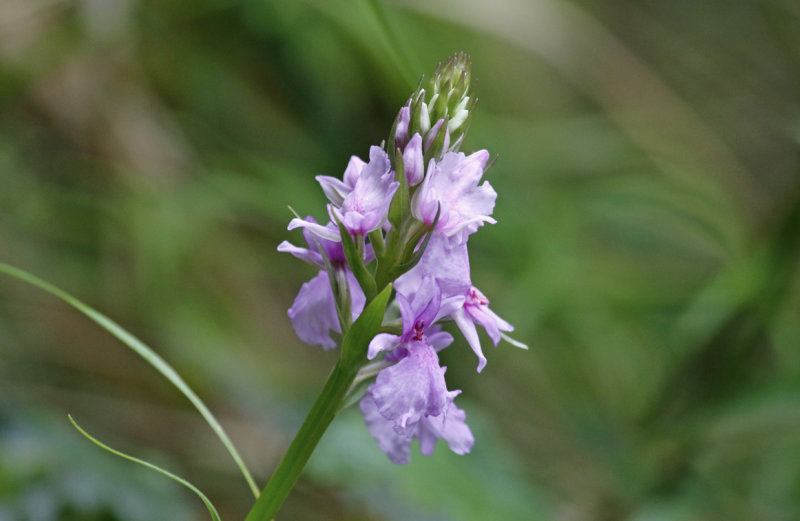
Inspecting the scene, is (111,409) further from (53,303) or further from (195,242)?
(195,242)

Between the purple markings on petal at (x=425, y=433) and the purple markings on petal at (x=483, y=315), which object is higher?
the purple markings on petal at (x=483, y=315)

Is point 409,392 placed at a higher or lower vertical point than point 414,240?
lower

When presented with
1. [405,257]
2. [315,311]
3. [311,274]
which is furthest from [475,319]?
[311,274]

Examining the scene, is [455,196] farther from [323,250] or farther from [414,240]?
[323,250]

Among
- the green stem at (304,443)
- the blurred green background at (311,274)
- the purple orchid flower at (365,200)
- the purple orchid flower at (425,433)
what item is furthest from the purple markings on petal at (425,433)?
the blurred green background at (311,274)

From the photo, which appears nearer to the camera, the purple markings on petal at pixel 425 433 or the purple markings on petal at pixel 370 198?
the purple markings on petal at pixel 370 198

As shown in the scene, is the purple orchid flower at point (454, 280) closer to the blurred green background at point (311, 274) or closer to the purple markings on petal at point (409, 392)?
Answer: the purple markings on petal at point (409, 392)
